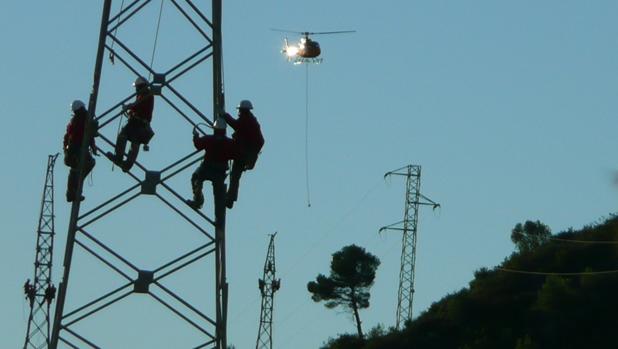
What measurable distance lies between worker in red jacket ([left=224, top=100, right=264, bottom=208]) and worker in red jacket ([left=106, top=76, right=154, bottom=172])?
1.09 meters

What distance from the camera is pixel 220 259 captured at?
21062 millimetres

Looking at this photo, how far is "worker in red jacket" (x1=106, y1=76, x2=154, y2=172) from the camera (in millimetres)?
22734

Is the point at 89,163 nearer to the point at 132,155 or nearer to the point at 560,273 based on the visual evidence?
the point at 132,155

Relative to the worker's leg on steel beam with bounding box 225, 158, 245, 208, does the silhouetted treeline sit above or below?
above

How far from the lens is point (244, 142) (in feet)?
77.2

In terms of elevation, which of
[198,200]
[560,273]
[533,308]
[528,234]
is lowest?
[198,200]

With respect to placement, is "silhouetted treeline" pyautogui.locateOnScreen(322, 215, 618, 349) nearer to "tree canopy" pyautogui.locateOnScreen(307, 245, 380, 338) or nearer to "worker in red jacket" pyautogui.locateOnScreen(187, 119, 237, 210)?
"tree canopy" pyautogui.locateOnScreen(307, 245, 380, 338)

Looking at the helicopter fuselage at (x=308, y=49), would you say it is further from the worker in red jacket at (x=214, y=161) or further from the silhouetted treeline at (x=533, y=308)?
the worker in red jacket at (x=214, y=161)

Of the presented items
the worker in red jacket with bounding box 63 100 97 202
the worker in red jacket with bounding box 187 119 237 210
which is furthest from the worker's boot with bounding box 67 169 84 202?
the worker in red jacket with bounding box 187 119 237 210

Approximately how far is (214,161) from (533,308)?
62.4 m

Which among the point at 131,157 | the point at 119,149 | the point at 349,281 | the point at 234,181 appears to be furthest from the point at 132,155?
the point at 349,281

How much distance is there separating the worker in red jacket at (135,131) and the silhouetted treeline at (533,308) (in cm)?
5465

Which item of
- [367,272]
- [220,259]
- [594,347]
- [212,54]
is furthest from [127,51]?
[367,272]

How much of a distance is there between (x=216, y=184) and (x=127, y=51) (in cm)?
232
